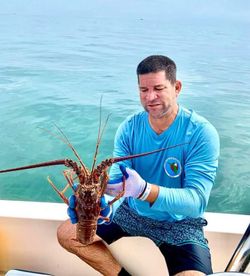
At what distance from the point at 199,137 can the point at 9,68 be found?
7.61m

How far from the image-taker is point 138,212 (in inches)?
71.9

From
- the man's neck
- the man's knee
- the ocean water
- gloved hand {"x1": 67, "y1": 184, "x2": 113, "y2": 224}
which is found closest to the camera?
the man's knee

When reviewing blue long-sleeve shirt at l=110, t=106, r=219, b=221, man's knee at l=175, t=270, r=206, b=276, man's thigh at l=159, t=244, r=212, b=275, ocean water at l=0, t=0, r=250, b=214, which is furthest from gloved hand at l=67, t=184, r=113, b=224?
ocean water at l=0, t=0, r=250, b=214

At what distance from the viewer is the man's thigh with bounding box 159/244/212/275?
61.2 inches

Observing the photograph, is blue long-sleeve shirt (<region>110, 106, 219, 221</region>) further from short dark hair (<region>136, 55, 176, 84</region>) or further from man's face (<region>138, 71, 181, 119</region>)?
short dark hair (<region>136, 55, 176, 84</region>)

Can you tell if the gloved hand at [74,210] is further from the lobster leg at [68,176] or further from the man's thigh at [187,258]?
the man's thigh at [187,258]

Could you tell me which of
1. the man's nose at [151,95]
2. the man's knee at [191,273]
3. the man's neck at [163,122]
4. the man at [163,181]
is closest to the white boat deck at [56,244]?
the man at [163,181]

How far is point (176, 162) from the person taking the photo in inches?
68.1

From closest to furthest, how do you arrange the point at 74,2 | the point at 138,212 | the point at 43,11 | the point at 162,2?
the point at 138,212 → the point at 162,2 → the point at 74,2 → the point at 43,11

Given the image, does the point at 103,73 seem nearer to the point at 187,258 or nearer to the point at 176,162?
the point at 176,162

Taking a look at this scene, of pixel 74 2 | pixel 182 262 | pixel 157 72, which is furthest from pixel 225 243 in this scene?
pixel 74 2

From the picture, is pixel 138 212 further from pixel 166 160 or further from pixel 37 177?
pixel 37 177

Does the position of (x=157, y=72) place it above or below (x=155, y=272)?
above

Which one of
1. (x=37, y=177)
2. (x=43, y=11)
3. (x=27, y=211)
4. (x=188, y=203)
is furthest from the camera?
(x=43, y=11)
